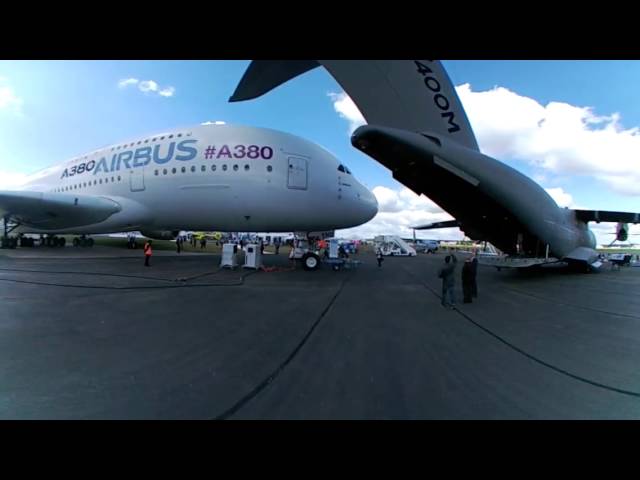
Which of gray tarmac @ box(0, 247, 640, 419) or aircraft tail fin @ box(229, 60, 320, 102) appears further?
aircraft tail fin @ box(229, 60, 320, 102)

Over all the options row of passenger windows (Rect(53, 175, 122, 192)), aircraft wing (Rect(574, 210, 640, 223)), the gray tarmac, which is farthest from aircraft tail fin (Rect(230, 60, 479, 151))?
aircraft wing (Rect(574, 210, 640, 223))

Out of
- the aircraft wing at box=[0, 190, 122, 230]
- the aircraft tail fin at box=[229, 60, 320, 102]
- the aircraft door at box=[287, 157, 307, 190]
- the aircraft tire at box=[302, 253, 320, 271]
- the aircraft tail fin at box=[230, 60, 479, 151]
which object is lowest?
the aircraft tire at box=[302, 253, 320, 271]

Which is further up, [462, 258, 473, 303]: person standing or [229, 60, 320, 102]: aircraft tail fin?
[229, 60, 320, 102]: aircraft tail fin

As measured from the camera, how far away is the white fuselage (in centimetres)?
1187

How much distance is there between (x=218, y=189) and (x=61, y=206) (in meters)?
9.32

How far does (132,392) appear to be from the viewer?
247 cm

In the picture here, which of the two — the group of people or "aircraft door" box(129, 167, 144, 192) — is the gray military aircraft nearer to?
the group of people

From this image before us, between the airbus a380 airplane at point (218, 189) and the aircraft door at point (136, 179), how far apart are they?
0.05 m

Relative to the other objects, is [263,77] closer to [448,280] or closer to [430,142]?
[430,142]

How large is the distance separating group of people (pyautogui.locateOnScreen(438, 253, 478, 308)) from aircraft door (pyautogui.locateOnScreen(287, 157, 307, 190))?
23.5 ft

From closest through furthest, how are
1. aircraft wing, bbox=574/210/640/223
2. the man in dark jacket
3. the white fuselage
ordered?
1. the man in dark jacket
2. the white fuselage
3. aircraft wing, bbox=574/210/640/223

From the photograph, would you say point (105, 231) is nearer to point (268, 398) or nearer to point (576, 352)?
point (268, 398)

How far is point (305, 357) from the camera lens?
3334mm
